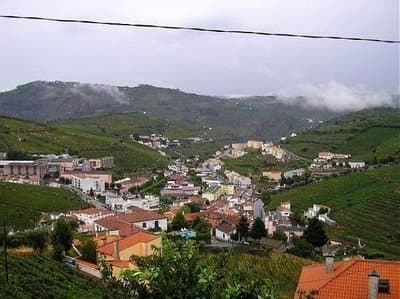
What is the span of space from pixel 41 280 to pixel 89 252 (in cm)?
667

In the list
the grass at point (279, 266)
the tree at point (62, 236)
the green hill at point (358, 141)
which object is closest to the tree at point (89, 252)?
the tree at point (62, 236)

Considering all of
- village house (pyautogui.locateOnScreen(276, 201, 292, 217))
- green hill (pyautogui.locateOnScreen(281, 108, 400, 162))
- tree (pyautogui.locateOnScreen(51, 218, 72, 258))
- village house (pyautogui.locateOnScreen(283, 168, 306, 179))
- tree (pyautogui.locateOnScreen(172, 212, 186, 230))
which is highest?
green hill (pyautogui.locateOnScreen(281, 108, 400, 162))

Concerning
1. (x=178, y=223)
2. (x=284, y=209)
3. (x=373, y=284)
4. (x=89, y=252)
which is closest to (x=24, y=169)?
(x=284, y=209)

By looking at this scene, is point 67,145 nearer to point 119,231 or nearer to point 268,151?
point 268,151

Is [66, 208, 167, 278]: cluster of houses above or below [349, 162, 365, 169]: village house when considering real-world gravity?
below

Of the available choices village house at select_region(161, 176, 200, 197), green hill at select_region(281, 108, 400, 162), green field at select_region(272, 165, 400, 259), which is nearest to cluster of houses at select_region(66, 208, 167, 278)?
green field at select_region(272, 165, 400, 259)

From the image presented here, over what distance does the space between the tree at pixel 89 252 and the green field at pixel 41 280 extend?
2534mm

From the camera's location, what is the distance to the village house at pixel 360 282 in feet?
35.2

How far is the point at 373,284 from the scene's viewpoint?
10359mm

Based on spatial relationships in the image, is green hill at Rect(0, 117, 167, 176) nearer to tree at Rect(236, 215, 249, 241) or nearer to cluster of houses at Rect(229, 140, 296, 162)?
cluster of houses at Rect(229, 140, 296, 162)

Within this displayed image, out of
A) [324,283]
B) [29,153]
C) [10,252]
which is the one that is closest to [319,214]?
[10,252]

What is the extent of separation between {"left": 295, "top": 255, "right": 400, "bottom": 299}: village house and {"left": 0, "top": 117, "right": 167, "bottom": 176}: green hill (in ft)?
196

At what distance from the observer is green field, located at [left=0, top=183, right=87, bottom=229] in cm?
3633

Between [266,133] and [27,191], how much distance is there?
132902mm
